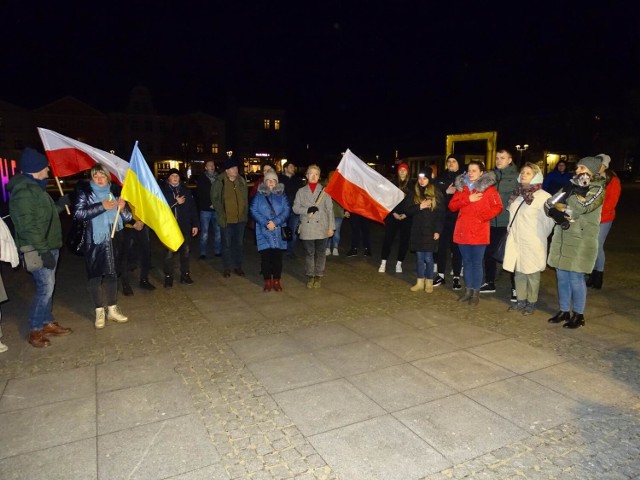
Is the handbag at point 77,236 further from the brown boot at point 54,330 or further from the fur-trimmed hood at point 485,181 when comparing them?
the fur-trimmed hood at point 485,181

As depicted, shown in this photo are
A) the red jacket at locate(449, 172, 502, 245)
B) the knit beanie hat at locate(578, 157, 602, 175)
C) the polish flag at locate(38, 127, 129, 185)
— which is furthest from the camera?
the red jacket at locate(449, 172, 502, 245)

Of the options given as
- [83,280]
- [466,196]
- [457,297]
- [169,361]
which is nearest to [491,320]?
[457,297]

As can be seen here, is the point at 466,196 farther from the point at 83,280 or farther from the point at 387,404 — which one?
the point at 83,280

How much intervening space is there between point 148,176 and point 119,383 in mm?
2708

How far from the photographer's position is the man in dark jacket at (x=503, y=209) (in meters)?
7.07

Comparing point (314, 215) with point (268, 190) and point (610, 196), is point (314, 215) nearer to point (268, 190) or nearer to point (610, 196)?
point (268, 190)

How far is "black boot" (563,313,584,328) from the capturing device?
18.8 feet

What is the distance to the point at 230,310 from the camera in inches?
262

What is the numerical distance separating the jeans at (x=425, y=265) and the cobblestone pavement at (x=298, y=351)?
1.31 ft

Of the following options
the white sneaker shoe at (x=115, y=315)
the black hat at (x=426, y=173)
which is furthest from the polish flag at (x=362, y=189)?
the white sneaker shoe at (x=115, y=315)

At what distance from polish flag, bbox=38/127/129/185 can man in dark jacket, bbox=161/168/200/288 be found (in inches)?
51.4

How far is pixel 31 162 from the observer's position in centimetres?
513

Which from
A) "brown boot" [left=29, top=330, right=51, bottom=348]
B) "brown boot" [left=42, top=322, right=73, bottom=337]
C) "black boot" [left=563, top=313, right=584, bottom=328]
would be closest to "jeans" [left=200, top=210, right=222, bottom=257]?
"brown boot" [left=42, top=322, right=73, bottom=337]

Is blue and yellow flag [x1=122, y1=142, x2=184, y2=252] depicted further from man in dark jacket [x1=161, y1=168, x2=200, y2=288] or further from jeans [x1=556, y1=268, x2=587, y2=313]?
jeans [x1=556, y1=268, x2=587, y2=313]
